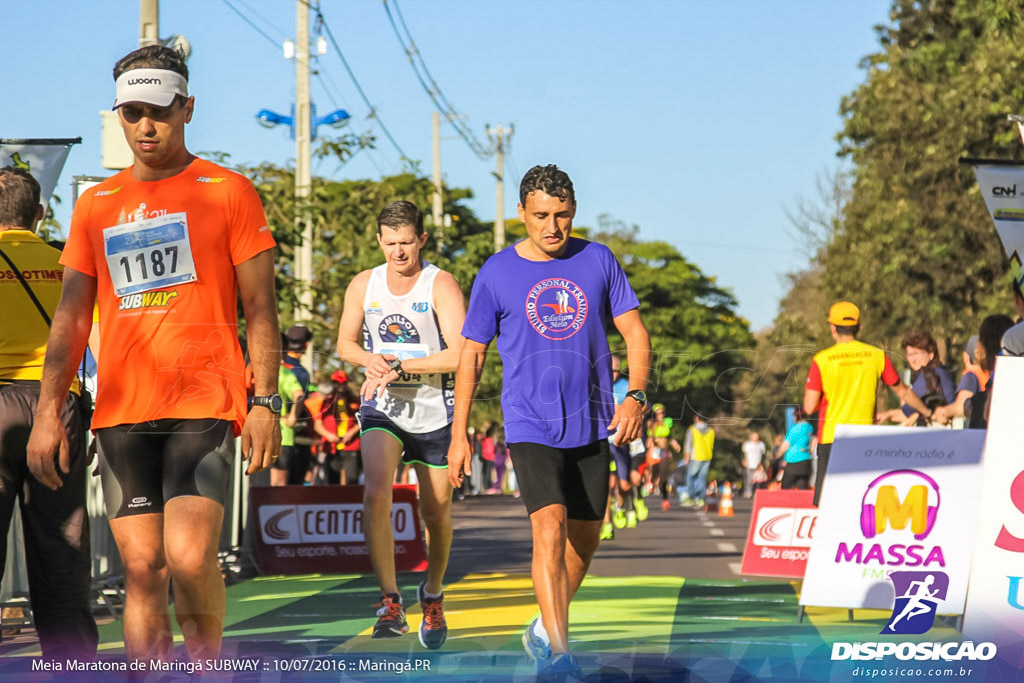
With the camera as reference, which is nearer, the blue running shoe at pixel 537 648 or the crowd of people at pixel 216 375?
the crowd of people at pixel 216 375

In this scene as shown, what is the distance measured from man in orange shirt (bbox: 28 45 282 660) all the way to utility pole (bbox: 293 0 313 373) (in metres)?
15.9

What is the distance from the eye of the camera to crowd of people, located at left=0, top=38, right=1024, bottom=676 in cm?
503

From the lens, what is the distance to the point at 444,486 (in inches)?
317

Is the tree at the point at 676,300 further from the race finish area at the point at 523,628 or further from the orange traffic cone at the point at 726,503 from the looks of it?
the race finish area at the point at 523,628

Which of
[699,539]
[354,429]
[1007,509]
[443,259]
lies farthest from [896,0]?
[1007,509]

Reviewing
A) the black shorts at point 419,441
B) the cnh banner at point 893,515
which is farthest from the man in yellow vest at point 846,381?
the black shorts at point 419,441

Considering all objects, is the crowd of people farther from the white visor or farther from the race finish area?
the race finish area

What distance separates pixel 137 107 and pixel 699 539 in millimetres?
14421

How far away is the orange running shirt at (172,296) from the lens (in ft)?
16.6

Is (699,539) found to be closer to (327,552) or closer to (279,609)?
(327,552)

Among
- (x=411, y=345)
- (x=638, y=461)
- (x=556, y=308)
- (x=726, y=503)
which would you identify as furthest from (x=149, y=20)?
(x=726, y=503)

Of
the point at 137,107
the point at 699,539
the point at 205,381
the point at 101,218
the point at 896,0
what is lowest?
the point at 699,539

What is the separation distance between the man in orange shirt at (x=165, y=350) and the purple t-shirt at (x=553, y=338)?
1.56 metres

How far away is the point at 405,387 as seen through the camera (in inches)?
324
